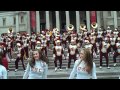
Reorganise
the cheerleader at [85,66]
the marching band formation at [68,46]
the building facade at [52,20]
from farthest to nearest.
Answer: the building facade at [52,20], the marching band formation at [68,46], the cheerleader at [85,66]

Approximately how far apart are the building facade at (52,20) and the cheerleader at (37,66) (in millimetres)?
42166

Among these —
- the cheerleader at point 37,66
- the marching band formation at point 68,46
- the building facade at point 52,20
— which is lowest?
the marching band formation at point 68,46

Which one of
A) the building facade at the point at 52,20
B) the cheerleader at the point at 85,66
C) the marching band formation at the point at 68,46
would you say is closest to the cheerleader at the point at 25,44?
the marching band formation at the point at 68,46

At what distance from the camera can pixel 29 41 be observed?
1988 centimetres

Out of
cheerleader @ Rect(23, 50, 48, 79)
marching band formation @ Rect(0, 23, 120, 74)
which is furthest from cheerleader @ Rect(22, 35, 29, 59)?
cheerleader @ Rect(23, 50, 48, 79)

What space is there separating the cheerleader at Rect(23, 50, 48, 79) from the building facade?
42166mm

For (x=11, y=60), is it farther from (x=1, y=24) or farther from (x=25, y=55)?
(x=1, y=24)

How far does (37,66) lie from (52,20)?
48090mm

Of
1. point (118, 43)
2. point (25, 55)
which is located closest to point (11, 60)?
point (25, 55)

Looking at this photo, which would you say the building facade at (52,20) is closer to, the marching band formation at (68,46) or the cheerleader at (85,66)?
the marching band formation at (68,46)

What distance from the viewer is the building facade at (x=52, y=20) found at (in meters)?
47.7

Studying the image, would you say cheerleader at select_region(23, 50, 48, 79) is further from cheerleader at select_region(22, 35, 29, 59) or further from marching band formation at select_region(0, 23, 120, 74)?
cheerleader at select_region(22, 35, 29, 59)

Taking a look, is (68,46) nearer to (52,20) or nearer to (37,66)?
(37,66)
